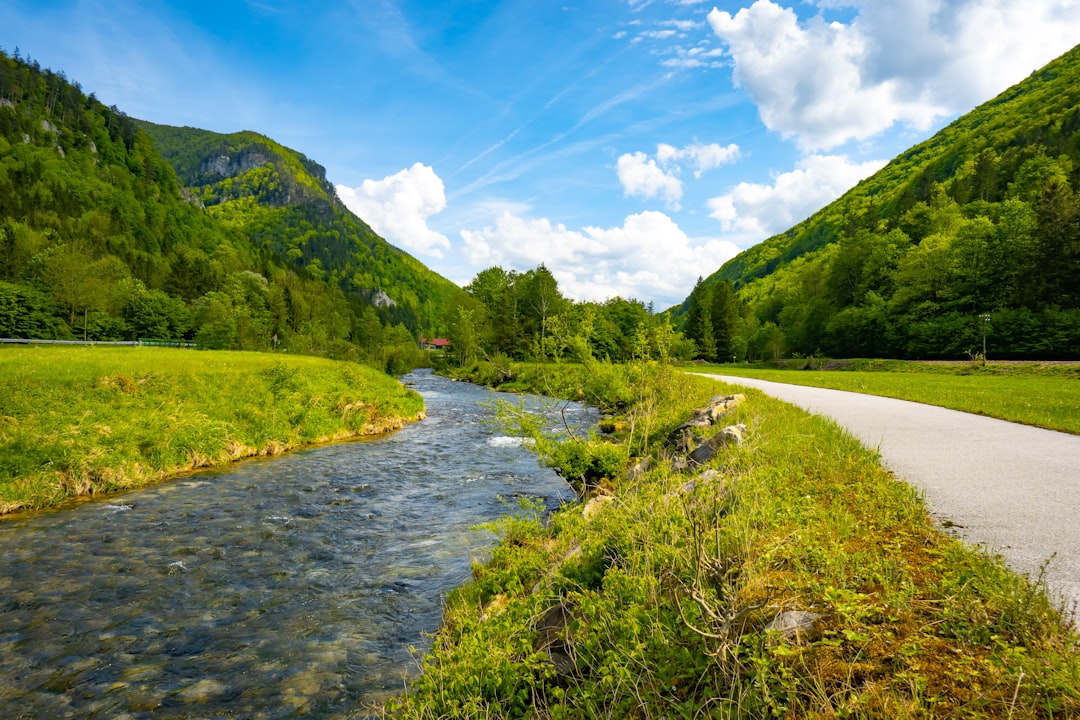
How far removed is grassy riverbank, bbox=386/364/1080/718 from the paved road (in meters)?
0.56

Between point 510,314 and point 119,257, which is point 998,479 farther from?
point 119,257

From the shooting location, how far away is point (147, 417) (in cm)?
1628

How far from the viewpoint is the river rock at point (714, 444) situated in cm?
962

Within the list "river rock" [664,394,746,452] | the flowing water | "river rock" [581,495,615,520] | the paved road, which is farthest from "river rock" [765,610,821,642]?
"river rock" [664,394,746,452]

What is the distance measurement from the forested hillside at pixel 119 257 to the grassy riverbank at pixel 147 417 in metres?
30.5

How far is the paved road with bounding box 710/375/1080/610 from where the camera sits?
4.97 metres

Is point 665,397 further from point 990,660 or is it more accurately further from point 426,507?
point 990,660

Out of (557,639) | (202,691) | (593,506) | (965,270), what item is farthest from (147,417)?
(965,270)

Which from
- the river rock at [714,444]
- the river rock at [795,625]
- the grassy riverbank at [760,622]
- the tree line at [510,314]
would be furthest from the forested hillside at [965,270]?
the river rock at [795,625]

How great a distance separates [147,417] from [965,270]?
2819 inches

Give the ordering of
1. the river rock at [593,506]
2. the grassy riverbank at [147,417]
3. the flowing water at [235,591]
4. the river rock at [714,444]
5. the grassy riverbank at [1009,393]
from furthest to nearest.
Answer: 1. the grassy riverbank at [1009,393]
2. the grassy riverbank at [147,417]
3. the river rock at [714,444]
4. the river rock at [593,506]
5. the flowing water at [235,591]

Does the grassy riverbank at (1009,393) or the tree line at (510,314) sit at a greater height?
the tree line at (510,314)

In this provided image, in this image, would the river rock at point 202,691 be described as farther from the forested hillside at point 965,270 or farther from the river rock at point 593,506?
the forested hillside at point 965,270

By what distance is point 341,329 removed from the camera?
86.9m
